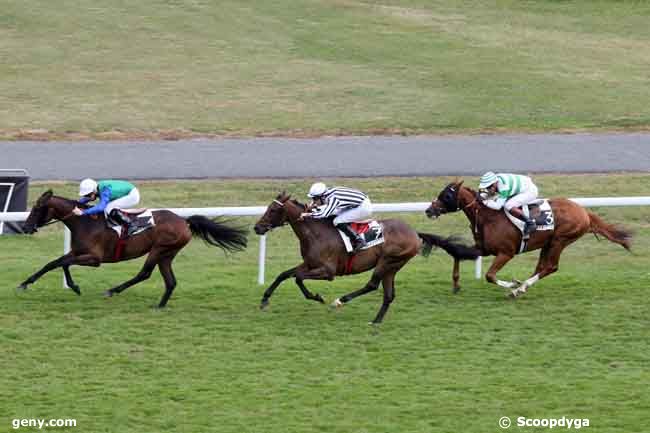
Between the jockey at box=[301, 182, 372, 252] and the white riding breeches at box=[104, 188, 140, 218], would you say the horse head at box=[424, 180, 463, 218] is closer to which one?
the jockey at box=[301, 182, 372, 252]

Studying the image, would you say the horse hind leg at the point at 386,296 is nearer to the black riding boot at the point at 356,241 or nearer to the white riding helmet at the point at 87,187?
the black riding boot at the point at 356,241

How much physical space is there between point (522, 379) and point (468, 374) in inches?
16.3

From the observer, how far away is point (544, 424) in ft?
30.0

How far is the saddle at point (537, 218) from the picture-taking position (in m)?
12.3

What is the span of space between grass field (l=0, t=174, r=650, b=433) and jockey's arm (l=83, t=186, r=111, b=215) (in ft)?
2.72

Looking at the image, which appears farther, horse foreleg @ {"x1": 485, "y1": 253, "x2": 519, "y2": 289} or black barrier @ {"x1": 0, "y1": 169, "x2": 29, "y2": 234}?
black barrier @ {"x1": 0, "y1": 169, "x2": 29, "y2": 234}

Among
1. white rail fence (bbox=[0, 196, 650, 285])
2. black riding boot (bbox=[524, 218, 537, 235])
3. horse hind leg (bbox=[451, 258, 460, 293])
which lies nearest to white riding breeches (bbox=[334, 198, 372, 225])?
white rail fence (bbox=[0, 196, 650, 285])

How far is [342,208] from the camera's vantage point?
11.6m

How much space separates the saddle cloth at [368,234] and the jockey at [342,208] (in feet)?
0.10

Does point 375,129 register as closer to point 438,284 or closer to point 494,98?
point 494,98

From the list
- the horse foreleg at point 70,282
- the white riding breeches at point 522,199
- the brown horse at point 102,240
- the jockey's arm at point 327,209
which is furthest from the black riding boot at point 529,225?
the horse foreleg at point 70,282

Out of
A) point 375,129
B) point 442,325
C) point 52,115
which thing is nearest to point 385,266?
point 442,325

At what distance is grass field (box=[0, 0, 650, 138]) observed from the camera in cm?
2138

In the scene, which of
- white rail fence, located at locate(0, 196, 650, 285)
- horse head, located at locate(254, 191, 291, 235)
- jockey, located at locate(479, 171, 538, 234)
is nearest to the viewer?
horse head, located at locate(254, 191, 291, 235)
